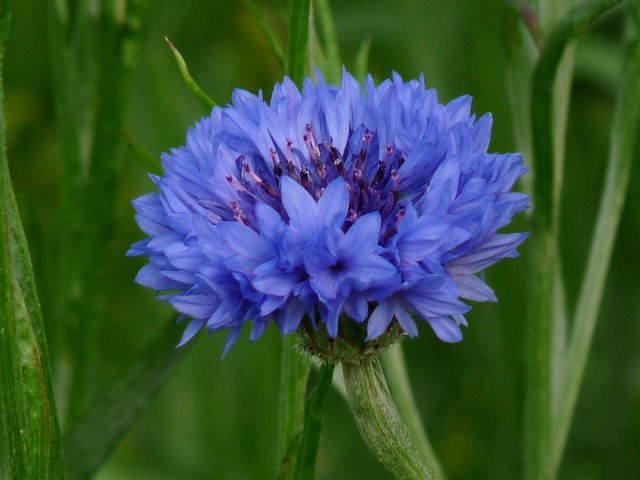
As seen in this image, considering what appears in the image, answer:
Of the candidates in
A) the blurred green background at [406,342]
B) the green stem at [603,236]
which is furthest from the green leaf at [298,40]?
the blurred green background at [406,342]

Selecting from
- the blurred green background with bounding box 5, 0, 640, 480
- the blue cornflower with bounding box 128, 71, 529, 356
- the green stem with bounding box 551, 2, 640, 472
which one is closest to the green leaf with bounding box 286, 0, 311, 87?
the blue cornflower with bounding box 128, 71, 529, 356

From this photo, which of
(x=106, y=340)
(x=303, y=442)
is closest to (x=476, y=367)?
(x=106, y=340)

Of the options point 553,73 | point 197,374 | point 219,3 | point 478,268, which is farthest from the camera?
point 219,3

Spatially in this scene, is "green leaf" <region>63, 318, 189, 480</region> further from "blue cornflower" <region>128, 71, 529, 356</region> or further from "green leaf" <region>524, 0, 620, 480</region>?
"green leaf" <region>524, 0, 620, 480</region>

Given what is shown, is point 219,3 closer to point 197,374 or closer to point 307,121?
point 197,374

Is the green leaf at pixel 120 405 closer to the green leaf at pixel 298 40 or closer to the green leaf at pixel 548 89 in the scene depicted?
the green leaf at pixel 298 40

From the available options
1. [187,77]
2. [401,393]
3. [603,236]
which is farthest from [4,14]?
[603,236]
